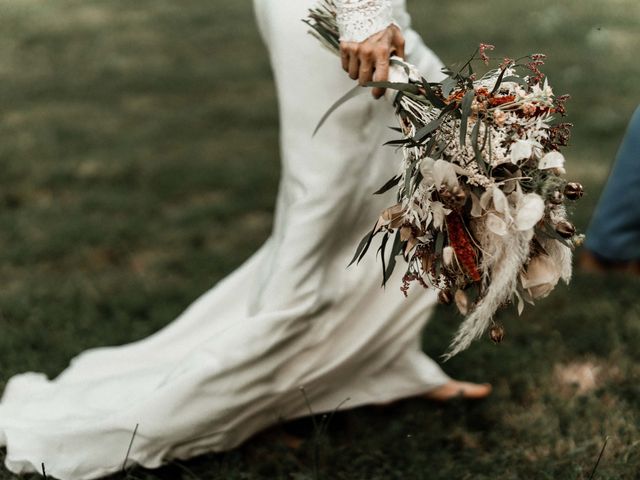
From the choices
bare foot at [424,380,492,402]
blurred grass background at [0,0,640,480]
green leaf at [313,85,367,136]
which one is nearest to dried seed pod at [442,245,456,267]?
green leaf at [313,85,367,136]

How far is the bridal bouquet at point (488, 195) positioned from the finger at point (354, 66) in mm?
387

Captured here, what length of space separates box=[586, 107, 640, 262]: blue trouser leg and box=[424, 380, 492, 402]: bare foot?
1387 mm

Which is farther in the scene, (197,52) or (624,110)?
(197,52)

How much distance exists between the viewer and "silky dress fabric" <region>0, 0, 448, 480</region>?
3.05 metres

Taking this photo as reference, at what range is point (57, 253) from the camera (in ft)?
16.8

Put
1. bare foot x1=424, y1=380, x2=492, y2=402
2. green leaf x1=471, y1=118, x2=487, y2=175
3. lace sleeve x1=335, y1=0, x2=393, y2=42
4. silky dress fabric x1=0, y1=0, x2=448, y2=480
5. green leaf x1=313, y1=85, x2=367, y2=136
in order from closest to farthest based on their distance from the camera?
green leaf x1=471, y1=118, x2=487, y2=175 → green leaf x1=313, y1=85, x2=367, y2=136 → lace sleeve x1=335, y1=0, x2=393, y2=42 → silky dress fabric x1=0, y1=0, x2=448, y2=480 → bare foot x1=424, y1=380, x2=492, y2=402

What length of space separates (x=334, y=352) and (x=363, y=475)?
1.37 ft

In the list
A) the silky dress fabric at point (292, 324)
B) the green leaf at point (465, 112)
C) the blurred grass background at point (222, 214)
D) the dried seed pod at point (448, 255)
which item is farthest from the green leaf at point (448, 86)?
the blurred grass background at point (222, 214)

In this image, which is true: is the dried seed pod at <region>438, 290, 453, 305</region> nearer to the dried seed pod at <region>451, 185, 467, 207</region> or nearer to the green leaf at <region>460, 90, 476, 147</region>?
the dried seed pod at <region>451, 185, 467, 207</region>

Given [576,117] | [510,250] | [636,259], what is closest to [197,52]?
[576,117]

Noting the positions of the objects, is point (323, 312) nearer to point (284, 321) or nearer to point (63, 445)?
point (284, 321)

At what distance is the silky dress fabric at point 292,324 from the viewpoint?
3.05 m

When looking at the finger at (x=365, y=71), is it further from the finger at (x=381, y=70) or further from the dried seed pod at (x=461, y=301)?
the dried seed pod at (x=461, y=301)

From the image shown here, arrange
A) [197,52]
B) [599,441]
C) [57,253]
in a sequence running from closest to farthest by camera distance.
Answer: [599,441] < [57,253] < [197,52]
